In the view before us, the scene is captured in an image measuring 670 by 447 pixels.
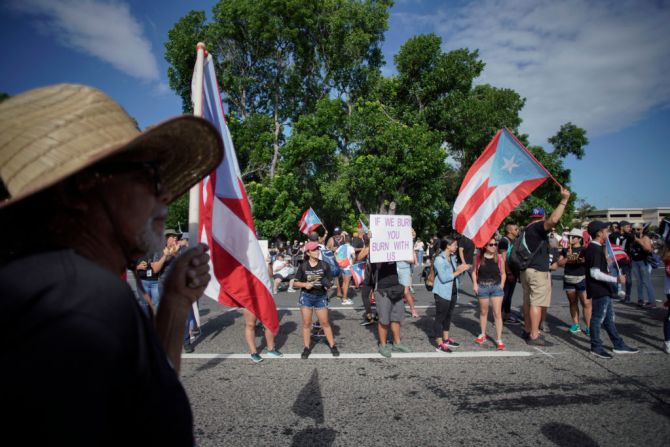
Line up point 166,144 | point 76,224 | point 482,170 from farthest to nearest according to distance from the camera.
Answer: point 482,170 < point 166,144 < point 76,224

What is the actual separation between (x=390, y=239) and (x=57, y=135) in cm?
555

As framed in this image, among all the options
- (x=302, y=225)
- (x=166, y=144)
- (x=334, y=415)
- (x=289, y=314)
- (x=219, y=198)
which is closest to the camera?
(x=166, y=144)

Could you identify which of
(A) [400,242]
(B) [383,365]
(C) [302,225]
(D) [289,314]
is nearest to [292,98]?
(C) [302,225]

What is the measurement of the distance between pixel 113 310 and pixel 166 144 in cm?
63

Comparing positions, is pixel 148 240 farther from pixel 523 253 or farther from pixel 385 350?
pixel 523 253

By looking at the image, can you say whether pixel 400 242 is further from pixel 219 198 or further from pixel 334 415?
pixel 219 198

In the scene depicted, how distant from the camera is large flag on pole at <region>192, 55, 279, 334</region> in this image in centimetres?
268

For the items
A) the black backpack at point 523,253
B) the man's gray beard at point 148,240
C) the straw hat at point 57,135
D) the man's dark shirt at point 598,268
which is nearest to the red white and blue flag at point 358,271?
the black backpack at point 523,253

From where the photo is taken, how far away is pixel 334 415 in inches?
150

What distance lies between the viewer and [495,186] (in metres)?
5.95

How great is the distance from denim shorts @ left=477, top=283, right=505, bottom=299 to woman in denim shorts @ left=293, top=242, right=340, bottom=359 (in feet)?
8.77

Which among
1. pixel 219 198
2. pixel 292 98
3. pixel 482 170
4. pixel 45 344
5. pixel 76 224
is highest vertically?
pixel 292 98

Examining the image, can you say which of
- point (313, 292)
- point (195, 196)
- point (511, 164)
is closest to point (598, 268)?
point (511, 164)

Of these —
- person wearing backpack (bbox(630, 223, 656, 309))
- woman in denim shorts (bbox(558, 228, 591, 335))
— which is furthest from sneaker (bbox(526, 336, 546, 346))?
person wearing backpack (bbox(630, 223, 656, 309))
